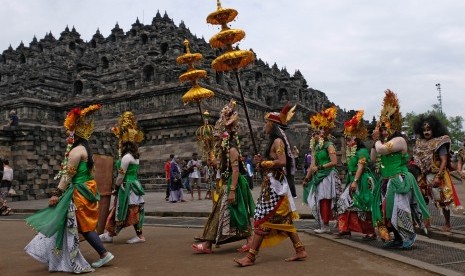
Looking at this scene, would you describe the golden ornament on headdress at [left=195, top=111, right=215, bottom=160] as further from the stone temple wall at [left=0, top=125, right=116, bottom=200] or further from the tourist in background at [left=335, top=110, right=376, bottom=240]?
the stone temple wall at [left=0, top=125, right=116, bottom=200]

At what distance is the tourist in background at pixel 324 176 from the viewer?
310 inches

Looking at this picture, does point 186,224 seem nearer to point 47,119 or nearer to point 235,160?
point 235,160

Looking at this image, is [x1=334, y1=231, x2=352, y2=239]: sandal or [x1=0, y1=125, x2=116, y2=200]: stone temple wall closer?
[x1=334, y1=231, x2=352, y2=239]: sandal

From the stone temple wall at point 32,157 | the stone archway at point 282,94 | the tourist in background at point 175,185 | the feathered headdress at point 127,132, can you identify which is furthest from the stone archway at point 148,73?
the feathered headdress at point 127,132

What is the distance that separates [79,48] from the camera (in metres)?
55.2

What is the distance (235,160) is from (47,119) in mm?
30666

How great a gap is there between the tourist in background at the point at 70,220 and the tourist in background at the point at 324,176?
12.8 ft

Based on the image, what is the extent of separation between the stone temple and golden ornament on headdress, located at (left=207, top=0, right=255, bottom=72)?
14.6m

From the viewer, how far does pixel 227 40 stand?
7441mm

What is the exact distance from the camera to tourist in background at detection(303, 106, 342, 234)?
25.8ft

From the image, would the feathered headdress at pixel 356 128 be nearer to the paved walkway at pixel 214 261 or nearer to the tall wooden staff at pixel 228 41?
the paved walkway at pixel 214 261

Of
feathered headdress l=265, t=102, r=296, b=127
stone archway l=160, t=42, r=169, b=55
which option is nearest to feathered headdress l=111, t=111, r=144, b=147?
feathered headdress l=265, t=102, r=296, b=127

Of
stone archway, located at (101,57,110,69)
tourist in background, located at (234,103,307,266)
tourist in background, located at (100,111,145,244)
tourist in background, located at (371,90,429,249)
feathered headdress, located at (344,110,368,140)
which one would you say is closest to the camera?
tourist in background, located at (234,103,307,266)

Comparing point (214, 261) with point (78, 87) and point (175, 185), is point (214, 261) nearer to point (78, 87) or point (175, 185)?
point (175, 185)
